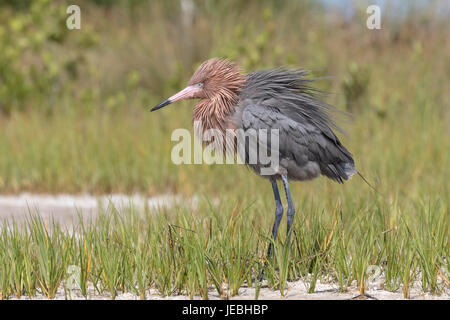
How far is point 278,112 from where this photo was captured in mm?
4250

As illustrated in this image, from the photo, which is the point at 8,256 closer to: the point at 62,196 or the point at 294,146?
the point at 294,146

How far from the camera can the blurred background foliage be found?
805 cm

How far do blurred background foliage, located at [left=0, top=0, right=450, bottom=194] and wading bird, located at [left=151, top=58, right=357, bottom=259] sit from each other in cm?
114

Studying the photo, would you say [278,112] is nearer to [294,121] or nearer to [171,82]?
[294,121]

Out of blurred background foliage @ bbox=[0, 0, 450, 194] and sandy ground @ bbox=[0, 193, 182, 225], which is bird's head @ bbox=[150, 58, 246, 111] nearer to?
blurred background foliage @ bbox=[0, 0, 450, 194]

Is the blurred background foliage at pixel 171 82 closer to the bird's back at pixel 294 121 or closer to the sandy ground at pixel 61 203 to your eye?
the sandy ground at pixel 61 203

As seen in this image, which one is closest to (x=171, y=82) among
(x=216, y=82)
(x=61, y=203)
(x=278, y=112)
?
(x=61, y=203)

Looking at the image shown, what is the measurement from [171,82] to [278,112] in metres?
5.35

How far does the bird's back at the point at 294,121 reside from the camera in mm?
4223

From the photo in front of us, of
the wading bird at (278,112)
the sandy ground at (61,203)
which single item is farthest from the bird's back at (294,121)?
the sandy ground at (61,203)
